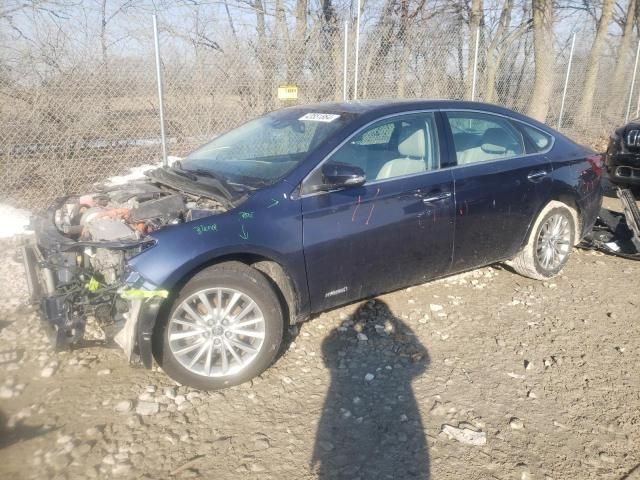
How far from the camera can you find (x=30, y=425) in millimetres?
2715

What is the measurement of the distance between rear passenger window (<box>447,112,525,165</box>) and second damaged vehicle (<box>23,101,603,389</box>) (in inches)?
0.6

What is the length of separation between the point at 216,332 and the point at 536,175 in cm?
300

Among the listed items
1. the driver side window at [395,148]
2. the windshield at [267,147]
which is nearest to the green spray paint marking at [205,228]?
the windshield at [267,147]

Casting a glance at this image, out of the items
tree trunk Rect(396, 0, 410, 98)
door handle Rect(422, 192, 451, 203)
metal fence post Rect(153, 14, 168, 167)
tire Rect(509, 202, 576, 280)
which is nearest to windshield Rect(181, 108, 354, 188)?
door handle Rect(422, 192, 451, 203)

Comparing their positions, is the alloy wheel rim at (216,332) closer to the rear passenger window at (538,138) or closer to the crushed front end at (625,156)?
the rear passenger window at (538,138)

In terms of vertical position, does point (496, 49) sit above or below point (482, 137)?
above

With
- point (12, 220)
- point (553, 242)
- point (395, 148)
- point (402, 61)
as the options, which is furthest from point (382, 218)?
point (402, 61)

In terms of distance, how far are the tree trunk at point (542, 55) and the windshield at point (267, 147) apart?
8772 millimetres

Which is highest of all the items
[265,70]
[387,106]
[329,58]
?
[329,58]

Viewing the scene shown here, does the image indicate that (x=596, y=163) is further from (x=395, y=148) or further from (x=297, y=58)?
(x=297, y=58)

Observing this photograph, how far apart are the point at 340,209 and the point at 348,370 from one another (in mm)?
1050

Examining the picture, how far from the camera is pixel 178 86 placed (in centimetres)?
668

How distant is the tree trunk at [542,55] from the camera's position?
11.0 meters

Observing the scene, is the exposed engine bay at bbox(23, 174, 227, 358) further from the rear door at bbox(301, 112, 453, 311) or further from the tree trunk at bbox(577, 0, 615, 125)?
the tree trunk at bbox(577, 0, 615, 125)
